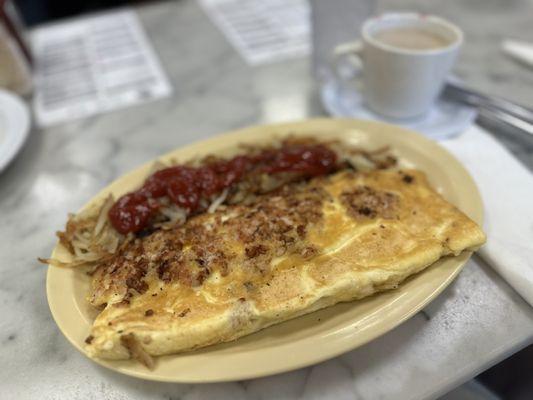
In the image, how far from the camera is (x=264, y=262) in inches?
50.9

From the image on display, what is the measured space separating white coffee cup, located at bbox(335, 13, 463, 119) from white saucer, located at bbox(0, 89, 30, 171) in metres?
1.63

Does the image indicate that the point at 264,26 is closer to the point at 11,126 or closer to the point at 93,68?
the point at 93,68

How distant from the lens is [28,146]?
7.59 ft

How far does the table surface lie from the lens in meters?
1.23

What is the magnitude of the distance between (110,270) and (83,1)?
14.5 feet

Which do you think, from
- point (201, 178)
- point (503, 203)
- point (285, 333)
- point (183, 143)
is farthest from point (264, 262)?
point (183, 143)

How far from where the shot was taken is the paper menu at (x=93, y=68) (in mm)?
2613

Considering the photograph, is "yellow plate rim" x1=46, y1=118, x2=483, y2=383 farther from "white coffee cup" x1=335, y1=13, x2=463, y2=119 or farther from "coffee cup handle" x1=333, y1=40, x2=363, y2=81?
"coffee cup handle" x1=333, y1=40, x2=363, y2=81

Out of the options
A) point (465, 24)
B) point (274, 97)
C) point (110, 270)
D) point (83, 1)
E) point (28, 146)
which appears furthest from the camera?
point (83, 1)

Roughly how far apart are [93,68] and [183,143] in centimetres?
116

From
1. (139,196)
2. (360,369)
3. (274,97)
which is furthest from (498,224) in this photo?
(274,97)

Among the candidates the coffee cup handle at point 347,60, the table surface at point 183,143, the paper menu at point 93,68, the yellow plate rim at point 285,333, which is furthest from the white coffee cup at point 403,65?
the paper menu at point 93,68

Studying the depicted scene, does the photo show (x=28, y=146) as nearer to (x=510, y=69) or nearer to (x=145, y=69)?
(x=145, y=69)

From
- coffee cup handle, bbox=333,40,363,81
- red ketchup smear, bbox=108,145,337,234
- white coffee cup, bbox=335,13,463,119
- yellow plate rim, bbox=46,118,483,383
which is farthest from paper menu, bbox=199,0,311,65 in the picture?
yellow plate rim, bbox=46,118,483,383
